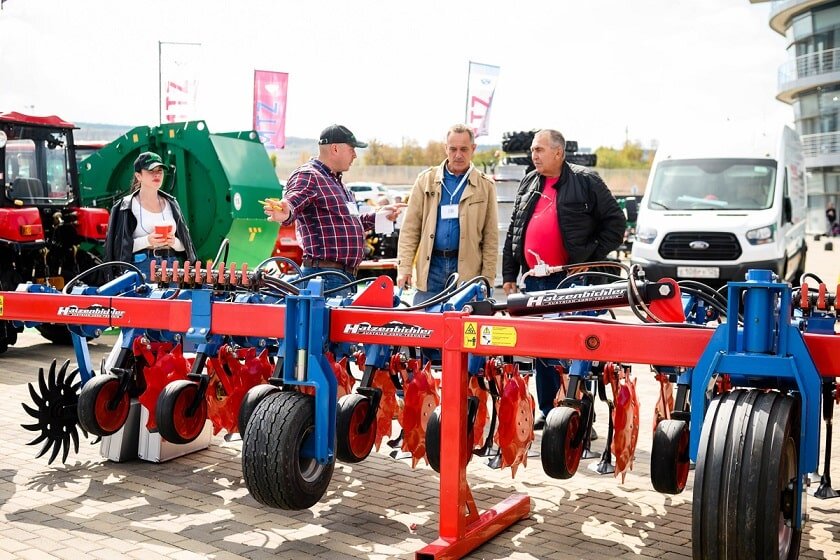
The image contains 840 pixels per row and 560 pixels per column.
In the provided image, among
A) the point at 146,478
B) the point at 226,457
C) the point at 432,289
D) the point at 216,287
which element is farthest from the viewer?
the point at 432,289

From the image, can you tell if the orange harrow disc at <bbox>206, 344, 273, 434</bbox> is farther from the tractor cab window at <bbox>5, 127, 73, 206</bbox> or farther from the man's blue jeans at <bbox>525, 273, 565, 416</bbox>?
the tractor cab window at <bbox>5, 127, 73, 206</bbox>

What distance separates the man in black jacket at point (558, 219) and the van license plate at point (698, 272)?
742 cm

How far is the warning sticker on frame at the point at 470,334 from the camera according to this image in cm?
364

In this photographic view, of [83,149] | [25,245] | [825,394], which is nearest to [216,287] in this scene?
[825,394]

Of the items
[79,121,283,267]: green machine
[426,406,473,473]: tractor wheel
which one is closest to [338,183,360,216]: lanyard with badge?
[426,406,473,473]: tractor wheel

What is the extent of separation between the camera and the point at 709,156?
44.4 ft

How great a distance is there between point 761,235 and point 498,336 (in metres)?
10.1

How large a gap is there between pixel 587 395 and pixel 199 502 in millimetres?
1928

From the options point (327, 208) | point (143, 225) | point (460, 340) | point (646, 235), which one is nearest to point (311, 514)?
point (460, 340)

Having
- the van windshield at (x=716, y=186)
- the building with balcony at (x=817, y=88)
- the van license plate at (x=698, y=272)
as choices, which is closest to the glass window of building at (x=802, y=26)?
the building with balcony at (x=817, y=88)

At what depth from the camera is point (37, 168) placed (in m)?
10.4

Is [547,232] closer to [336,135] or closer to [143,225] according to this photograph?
[336,135]

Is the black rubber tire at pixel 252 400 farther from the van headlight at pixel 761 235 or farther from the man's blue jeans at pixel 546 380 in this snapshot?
the van headlight at pixel 761 235

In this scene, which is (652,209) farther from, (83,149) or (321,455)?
(321,455)
